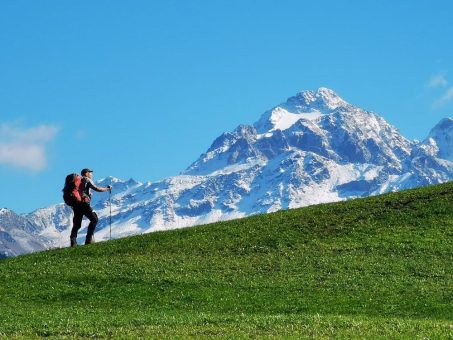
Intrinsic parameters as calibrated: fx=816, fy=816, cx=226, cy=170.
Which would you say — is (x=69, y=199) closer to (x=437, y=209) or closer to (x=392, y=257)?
(x=392, y=257)

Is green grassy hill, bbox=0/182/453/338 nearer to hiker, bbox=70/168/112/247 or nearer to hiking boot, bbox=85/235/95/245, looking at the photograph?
hiking boot, bbox=85/235/95/245

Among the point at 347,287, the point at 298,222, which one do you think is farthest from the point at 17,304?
the point at 298,222

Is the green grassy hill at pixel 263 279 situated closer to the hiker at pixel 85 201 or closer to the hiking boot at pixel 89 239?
the hiking boot at pixel 89 239

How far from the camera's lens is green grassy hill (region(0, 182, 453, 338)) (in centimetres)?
2875

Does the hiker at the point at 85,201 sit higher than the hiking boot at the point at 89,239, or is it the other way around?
the hiker at the point at 85,201

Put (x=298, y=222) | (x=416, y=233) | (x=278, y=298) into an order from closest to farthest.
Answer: (x=278, y=298) < (x=416, y=233) < (x=298, y=222)

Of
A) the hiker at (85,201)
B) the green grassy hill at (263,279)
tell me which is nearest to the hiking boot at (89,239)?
the green grassy hill at (263,279)

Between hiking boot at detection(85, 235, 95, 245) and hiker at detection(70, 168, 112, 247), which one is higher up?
hiker at detection(70, 168, 112, 247)

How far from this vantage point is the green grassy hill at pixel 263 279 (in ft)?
94.3

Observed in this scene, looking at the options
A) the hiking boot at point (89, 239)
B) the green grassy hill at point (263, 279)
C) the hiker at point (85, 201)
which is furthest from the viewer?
the hiking boot at point (89, 239)

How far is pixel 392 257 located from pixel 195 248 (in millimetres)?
12693

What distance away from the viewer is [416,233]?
51.7 metres

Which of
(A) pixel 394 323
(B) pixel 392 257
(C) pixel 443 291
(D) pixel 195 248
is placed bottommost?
(A) pixel 394 323

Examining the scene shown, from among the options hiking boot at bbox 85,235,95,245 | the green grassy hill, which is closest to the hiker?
hiking boot at bbox 85,235,95,245
